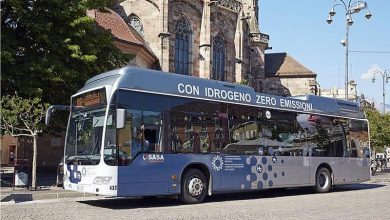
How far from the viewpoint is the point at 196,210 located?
1146cm

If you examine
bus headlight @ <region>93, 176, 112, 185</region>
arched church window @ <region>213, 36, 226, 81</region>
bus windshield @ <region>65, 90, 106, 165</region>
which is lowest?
bus headlight @ <region>93, 176, 112, 185</region>

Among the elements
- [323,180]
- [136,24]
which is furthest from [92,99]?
[136,24]

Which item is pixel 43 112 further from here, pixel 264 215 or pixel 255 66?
pixel 255 66

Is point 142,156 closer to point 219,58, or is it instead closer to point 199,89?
point 199,89

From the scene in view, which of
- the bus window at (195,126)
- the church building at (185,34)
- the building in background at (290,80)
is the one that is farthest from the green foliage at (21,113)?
the building in background at (290,80)

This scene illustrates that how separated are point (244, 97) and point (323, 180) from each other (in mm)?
4990

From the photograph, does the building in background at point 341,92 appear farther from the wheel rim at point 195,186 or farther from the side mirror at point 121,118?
the side mirror at point 121,118

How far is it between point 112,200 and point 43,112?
14.7 feet

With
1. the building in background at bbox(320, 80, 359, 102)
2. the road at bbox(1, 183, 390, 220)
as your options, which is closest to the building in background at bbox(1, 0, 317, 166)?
the road at bbox(1, 183, 390, 220)

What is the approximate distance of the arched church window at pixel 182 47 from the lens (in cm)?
4235

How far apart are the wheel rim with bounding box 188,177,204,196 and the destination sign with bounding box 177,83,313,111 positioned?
232 centimetres

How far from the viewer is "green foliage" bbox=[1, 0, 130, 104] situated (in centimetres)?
1778

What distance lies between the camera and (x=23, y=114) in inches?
653

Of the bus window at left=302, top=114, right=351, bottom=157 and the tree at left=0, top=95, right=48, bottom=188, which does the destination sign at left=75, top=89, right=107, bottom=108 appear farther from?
the bus window at left=302, top=114, right=351, bottom=157
